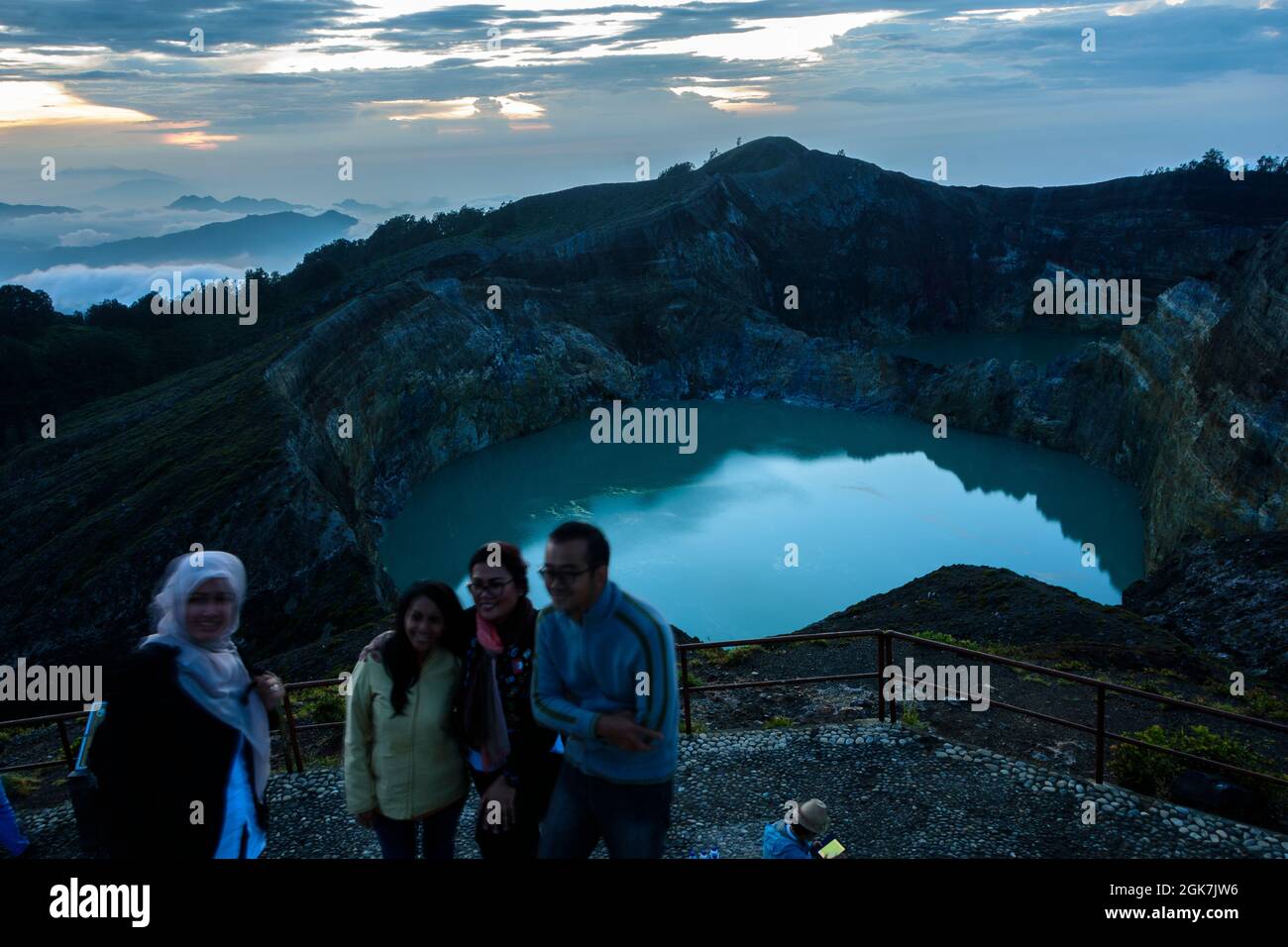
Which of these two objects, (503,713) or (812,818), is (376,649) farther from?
(812,818)

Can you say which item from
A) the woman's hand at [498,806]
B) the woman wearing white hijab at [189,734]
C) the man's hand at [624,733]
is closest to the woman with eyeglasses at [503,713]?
→ the woman's hand at [498,806]

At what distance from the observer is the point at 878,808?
7641mm

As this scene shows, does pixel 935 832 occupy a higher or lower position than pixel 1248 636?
higher

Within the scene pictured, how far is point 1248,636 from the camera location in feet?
62.0

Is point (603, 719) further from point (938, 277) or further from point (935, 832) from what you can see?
point (938, 277)

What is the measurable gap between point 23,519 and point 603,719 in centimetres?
3026

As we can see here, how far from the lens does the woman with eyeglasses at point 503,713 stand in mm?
4512

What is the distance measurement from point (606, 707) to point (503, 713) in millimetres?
706

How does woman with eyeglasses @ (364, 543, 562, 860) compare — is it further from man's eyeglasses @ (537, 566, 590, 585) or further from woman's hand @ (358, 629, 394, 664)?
man's eyeglasses @ (537, 566, 590, 585)

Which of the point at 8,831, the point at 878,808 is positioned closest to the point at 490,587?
the point at 878,808

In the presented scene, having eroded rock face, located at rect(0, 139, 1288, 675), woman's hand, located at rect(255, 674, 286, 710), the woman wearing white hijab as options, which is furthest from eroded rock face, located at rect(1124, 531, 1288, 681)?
the woman wearing white hijab

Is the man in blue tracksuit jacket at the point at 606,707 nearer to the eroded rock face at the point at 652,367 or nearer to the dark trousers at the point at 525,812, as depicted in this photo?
the dark trousers at the point at 525,812
